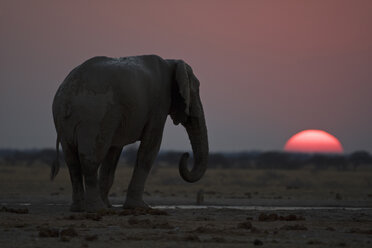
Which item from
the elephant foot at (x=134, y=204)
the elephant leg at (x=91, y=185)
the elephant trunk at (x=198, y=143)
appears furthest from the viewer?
the elephant trunk at (x=198, y=143)

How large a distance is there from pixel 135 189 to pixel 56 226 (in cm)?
527

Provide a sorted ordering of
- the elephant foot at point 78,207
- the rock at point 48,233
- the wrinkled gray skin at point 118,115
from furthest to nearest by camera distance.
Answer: the elephant foot at point 78,207 → the wrinkled gray skin at point 118,115 → the rock at point 48,233

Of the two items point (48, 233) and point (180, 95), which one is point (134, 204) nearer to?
point (180, 95)

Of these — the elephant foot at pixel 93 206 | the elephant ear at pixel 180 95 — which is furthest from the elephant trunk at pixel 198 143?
the elephant foot at pixel 93 206

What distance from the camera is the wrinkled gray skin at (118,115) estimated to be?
61.4 ft

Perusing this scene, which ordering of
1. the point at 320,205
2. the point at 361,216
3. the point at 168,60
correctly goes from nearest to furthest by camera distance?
the point at 361,216, the point at 168,60, the point at 320,205

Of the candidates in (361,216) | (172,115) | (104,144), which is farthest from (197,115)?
(361,216)

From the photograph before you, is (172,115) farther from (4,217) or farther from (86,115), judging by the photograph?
(4,217)

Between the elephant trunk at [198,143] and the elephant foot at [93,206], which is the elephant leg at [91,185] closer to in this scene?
the elephant foot at [93,206]

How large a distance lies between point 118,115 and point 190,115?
332 cm

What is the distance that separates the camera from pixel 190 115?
22.0 m

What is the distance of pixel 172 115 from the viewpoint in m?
21.9

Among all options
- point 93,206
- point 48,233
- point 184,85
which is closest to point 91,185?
point 93,206

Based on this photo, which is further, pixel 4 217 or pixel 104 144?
pixel 104 144
